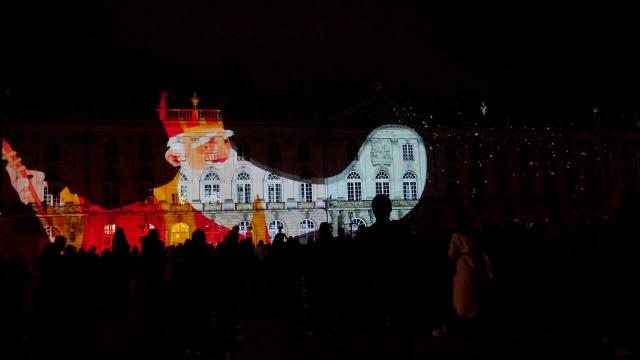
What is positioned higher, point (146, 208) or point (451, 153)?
point (451, 153)

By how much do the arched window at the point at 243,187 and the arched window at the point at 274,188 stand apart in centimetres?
130

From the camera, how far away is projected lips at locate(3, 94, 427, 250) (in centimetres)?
3603

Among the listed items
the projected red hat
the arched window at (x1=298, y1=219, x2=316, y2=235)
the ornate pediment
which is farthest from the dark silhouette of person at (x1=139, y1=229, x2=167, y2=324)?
the ornate pediment

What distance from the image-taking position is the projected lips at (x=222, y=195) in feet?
118

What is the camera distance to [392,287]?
546cm

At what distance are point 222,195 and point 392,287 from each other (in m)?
33.5

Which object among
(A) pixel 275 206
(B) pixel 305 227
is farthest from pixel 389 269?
(B) pixel 305 227

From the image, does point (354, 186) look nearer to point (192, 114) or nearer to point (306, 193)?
point (306, 193)

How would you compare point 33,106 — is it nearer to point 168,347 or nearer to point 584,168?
point 168,347

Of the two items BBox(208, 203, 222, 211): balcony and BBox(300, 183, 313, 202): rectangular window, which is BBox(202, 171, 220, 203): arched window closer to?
BBox(208, 203, 222, 211): balcony

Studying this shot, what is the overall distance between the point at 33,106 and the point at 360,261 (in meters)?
37.2

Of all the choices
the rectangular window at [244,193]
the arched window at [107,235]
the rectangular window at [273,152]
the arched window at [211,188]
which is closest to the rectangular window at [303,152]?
the rectangular window at [273,152]

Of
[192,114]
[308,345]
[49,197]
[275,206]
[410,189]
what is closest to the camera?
[308,345]

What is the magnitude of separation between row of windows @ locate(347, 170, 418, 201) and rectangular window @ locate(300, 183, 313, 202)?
2.68m
